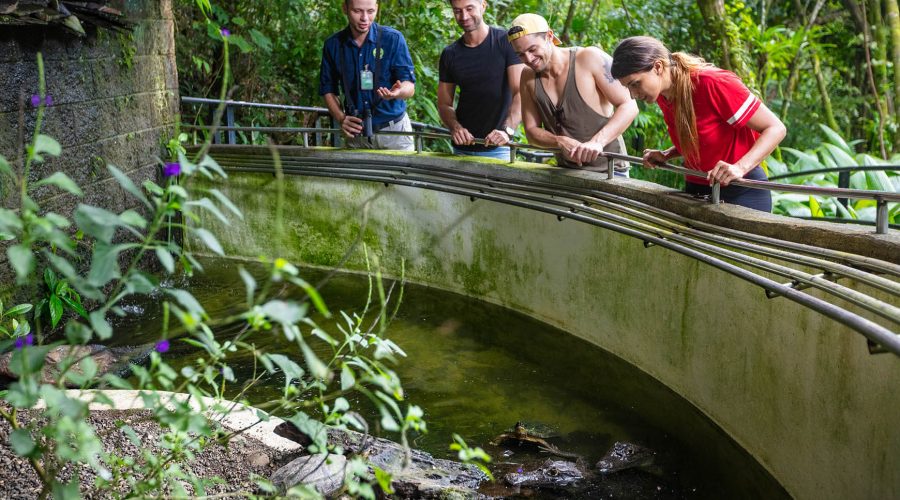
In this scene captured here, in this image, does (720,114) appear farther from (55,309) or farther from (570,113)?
(55,309)

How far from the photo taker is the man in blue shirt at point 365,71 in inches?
282

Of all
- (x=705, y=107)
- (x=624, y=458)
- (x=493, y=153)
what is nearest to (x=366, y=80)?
(x=493, y=153)

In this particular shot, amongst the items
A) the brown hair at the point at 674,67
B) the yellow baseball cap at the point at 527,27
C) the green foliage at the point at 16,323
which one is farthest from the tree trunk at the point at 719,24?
the green foliage at the point at 16,323

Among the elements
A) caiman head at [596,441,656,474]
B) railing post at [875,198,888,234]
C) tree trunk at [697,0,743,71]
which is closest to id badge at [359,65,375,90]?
caiman head at [596,441,656,474]

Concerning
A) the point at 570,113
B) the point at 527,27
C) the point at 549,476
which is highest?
the point at 527,27

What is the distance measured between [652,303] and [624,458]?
1.15m

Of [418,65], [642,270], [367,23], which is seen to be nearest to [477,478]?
[642,270]

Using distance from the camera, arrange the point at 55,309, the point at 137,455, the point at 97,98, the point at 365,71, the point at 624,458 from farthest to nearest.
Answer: the point at 365,71 → the point at 97,98 → the point at 55,309 → the point at 624,458 → the point at 137,455

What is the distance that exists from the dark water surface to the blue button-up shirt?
1.64m

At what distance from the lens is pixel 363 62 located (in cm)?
734

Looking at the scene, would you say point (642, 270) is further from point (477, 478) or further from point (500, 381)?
point (477, 478)

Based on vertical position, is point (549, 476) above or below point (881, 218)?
below

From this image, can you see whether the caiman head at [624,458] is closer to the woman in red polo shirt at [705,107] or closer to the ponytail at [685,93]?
the woman in red polo shirt at [705,107]

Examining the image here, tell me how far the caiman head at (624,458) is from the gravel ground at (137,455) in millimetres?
1525
